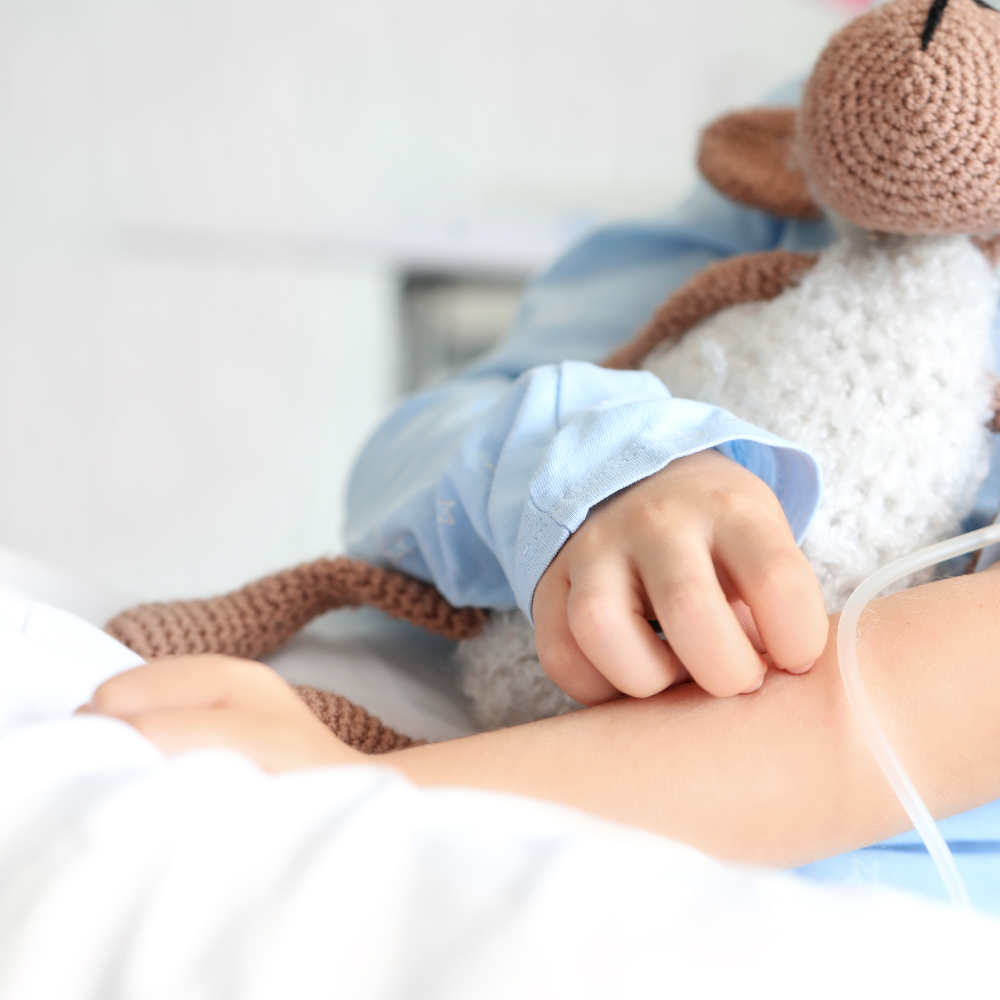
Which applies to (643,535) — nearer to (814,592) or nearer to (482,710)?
(814,592)

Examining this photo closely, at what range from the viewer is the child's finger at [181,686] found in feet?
0.81

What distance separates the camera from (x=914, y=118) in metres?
0.34

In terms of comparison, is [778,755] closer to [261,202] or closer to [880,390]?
[880,390]

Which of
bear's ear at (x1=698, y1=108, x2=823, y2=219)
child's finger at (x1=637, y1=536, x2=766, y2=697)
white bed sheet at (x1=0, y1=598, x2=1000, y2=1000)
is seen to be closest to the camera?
white bed sheet at (x1=0, y1=598, x2=1000, y2=1000)

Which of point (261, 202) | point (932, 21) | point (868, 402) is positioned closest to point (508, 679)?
point (868, 402)

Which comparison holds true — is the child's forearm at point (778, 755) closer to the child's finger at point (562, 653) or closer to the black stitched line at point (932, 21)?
the child's finger at point (562, 653)

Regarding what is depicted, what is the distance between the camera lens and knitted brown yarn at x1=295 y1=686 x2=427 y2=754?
36 cm

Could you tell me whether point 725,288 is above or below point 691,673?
above

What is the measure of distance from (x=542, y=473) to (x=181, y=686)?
0.16m

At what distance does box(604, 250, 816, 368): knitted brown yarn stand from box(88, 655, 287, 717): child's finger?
1.10ft

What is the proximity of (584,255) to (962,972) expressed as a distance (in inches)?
25.7

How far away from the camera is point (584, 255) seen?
0.74 metres

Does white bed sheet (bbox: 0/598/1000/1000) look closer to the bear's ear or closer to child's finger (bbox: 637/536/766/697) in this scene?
child's finger (bbox: 637/536/766/697)

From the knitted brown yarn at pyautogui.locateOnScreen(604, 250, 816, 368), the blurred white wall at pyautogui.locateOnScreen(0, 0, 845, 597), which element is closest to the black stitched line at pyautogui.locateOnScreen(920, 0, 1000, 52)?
the knitted brown yarn at pyautogui.locateOnScreen(604, 250, 816, 368)
